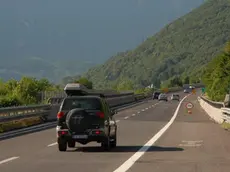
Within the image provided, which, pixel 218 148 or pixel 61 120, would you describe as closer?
pixel 61 120

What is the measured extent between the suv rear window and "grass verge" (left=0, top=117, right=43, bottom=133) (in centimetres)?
943

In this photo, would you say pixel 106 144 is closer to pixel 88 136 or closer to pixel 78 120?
pixel 88 136

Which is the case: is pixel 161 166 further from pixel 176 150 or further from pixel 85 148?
pixel 85 148

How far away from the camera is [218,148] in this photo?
1869 centimetres

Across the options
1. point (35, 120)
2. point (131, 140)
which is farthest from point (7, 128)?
point (131, 140)

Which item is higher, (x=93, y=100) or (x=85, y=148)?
(x=93, y=100)

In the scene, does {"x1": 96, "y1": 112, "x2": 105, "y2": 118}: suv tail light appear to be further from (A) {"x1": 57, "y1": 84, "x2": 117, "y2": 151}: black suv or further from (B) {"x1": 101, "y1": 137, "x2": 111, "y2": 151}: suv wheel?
(B) {"x1": 101, "y1": 137, "x2": 111, "y2": 151}: suv wheel

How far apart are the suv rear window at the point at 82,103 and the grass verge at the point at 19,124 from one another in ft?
30.9

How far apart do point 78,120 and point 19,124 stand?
43.9 ft

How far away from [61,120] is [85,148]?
176cm

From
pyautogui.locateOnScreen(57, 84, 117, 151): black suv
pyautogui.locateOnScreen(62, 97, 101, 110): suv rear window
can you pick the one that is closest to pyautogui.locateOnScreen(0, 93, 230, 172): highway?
pyautogui.locateOnScreen(57, 84, 117, 151): black suv

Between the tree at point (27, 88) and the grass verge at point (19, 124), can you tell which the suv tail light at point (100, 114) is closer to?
the grass verge at point (19, 124)

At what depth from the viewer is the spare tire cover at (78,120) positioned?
17.2 m

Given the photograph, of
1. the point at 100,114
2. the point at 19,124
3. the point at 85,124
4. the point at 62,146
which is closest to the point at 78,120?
the point at 85,124
